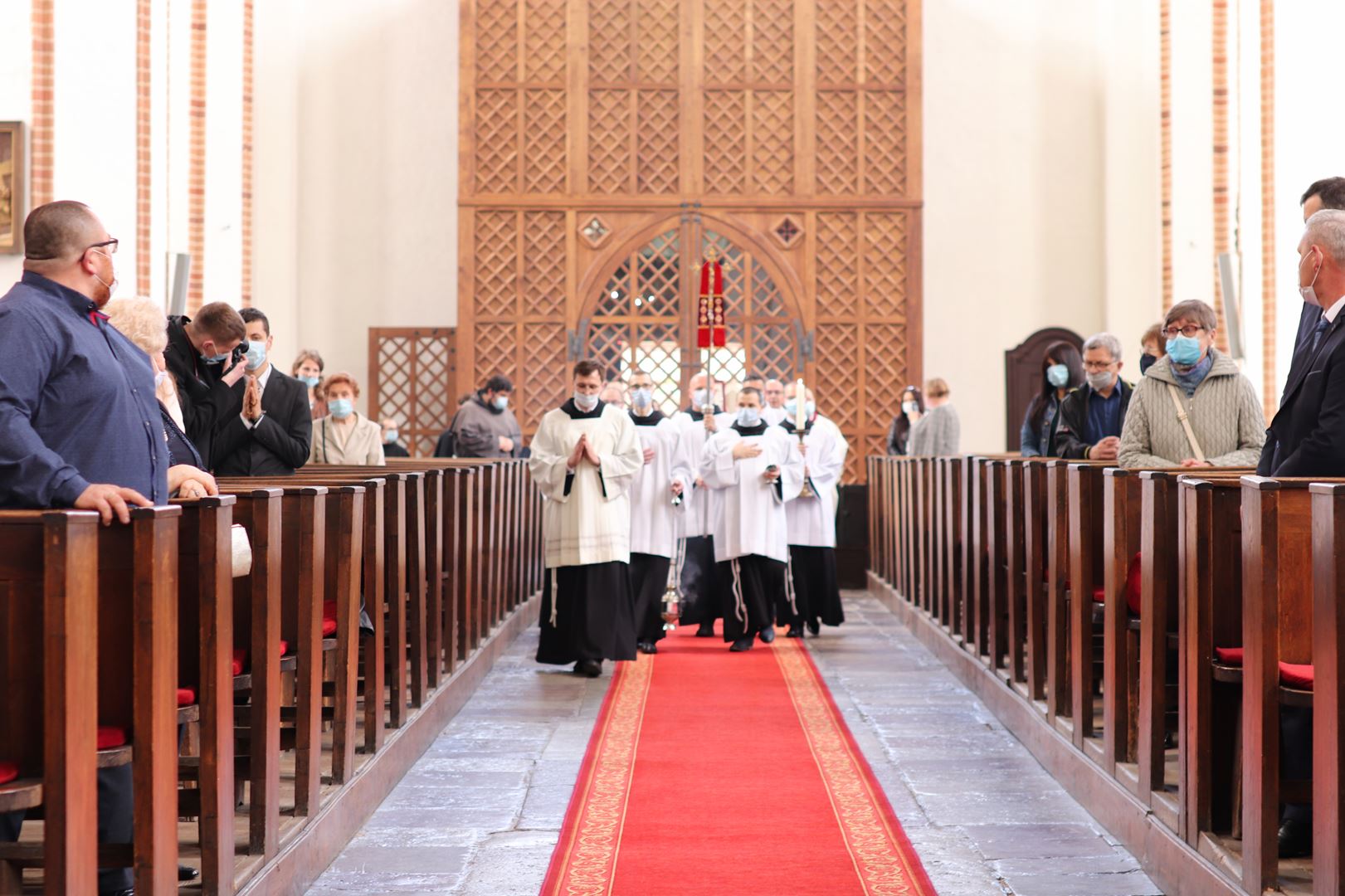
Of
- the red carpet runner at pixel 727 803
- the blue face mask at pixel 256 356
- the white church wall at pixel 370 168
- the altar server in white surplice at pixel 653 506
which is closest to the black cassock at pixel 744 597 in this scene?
the altar server in white surplice at pixel 653 506

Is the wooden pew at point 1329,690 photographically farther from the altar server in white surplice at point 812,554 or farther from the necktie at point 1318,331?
the altar server in white surplice at point 812,554

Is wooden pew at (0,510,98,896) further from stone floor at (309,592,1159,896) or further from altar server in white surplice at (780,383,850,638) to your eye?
altar server in white surplice at (780,383,850,638)

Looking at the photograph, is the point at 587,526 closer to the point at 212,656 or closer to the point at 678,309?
the point at 212,656

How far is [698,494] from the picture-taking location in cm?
986

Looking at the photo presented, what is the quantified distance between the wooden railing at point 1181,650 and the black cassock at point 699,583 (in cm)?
317

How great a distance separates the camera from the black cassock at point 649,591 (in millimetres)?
8742

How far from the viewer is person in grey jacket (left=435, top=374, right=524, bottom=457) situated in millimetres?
11523

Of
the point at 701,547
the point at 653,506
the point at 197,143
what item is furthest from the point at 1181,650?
the point at 197,143

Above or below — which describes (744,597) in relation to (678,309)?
below

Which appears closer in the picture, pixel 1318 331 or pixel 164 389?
pixel 1318 331

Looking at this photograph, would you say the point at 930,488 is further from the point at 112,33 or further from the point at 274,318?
the point at 274,318

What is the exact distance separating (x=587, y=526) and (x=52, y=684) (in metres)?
5.19

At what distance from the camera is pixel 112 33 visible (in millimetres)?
9953

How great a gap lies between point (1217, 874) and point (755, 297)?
450 inches
